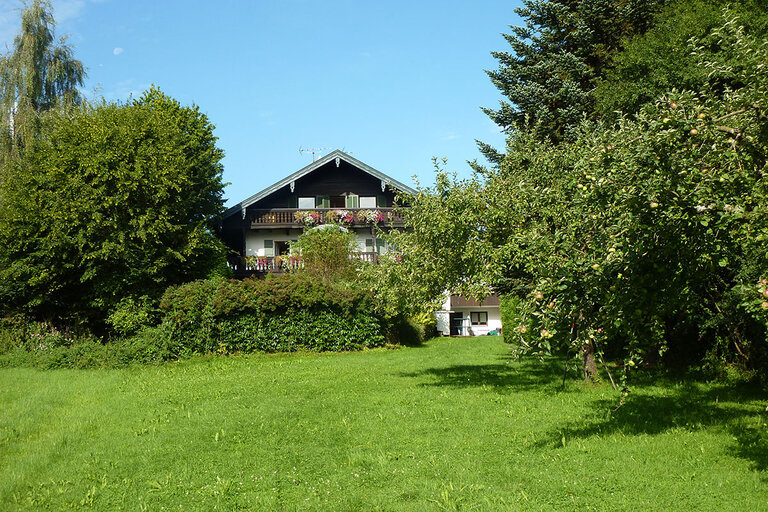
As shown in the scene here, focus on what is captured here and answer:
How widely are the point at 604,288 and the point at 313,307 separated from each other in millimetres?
20857

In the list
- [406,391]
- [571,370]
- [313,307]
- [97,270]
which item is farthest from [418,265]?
[97,270]

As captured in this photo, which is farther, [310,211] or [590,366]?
[310,211]

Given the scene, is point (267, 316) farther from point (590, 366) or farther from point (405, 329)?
point (590, 366)

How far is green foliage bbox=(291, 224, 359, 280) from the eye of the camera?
30.7 metres

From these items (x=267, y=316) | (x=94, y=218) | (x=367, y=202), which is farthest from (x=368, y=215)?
(x=94, y=218)

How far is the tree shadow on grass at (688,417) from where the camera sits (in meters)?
9.35

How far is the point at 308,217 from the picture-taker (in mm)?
37875

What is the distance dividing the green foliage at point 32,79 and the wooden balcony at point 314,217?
1259 centimetres

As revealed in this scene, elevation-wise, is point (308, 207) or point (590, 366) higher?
point (308, 207)

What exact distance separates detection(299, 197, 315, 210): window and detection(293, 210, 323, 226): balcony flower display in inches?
101

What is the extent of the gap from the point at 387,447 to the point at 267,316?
17916 millimetres

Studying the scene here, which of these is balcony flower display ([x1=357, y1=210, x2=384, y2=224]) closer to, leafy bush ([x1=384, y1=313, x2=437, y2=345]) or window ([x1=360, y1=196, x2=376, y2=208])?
window ([x1=360, y1=196, x2=376, y2=208])

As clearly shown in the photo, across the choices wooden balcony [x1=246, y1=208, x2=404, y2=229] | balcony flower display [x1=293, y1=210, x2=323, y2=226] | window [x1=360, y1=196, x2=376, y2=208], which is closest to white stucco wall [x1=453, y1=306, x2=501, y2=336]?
window [x1=360, y1=196, x2=376, y2=208]

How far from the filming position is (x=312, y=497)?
24.1 ft
